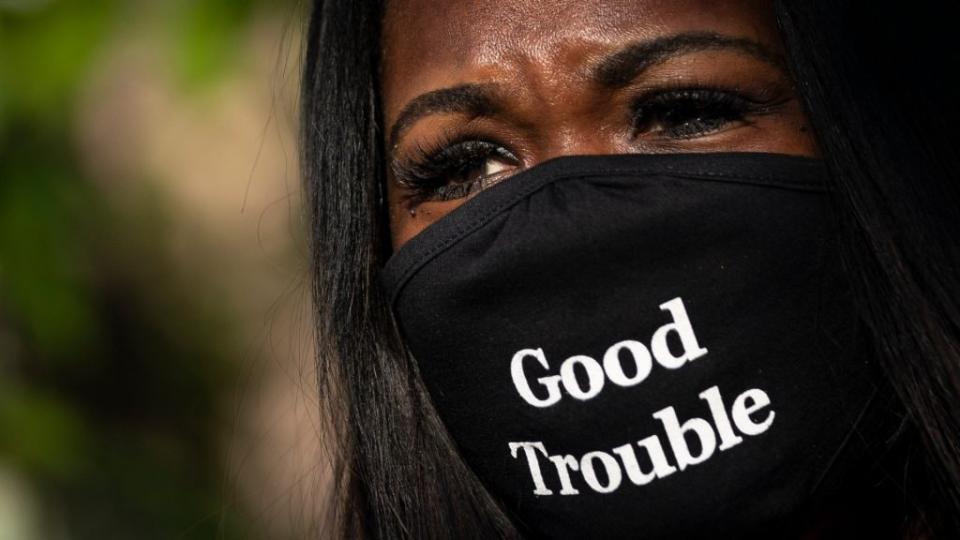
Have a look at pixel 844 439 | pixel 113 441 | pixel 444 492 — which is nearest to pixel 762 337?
pixel 844 439

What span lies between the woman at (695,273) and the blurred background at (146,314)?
1.58 meters

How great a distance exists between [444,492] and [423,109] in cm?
58

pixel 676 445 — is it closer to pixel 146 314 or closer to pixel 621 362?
pixel 621 362

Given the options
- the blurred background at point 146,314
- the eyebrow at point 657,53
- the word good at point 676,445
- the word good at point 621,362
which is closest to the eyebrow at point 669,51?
the eyebrow at point 657,53

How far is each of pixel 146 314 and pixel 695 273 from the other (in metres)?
3.47

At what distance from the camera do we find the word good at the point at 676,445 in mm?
1664

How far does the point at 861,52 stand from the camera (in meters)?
1.66

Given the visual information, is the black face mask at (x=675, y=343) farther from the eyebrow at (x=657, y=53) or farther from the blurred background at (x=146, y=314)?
the blurred background at (x=146, y=314)

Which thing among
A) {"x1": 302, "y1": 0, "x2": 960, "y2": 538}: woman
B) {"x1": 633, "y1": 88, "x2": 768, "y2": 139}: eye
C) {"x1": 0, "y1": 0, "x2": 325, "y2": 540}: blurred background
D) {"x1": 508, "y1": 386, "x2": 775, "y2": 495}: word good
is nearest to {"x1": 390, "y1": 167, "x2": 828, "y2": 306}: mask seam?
{"x1": 302, "y1": 0, "x2": 960, "y2": 538}: woman

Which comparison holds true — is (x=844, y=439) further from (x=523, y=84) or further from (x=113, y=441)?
(x=113, y=441)

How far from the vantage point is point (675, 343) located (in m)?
1.68

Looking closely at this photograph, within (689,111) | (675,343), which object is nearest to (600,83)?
(689,111)

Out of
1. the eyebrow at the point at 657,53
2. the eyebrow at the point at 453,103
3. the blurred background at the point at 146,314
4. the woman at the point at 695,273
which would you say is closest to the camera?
the woman at the point at 695,273

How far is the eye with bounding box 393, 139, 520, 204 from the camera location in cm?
196
